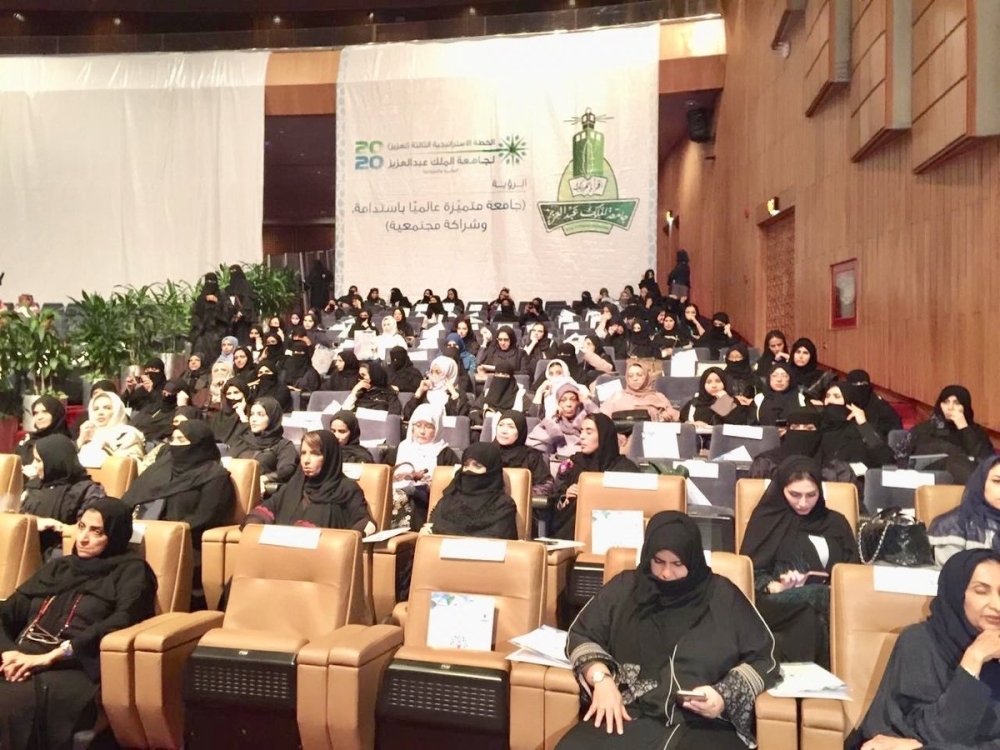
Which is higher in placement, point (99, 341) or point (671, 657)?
point (99, 341)

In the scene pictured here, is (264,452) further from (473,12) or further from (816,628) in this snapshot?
(473,12)

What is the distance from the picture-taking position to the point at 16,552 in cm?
299

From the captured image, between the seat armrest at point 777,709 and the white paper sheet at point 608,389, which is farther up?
the white paper sheet at point 608,389

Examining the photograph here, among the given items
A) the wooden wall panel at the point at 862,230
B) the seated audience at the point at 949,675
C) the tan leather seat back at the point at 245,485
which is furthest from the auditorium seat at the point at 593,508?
the wooden wall panel at the point at 862,230

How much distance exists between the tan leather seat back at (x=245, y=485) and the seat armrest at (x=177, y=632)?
103cm

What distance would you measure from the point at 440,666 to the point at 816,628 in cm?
105

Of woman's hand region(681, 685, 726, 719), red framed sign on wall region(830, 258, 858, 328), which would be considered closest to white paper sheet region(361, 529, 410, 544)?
woman's hand region(681, 685, 726, 719)

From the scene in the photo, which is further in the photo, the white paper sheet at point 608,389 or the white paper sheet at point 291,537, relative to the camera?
the white paper sheet at point 608,389

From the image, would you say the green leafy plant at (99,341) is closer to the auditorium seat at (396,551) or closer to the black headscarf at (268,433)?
the black headscarf at (268,433)

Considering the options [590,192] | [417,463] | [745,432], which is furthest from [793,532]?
[590,192]

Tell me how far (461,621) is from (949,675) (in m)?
1.31

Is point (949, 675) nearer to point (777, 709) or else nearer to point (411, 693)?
point (777, 709)

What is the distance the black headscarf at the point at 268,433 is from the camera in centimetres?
470

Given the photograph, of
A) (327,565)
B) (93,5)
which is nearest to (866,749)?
(327,565)
